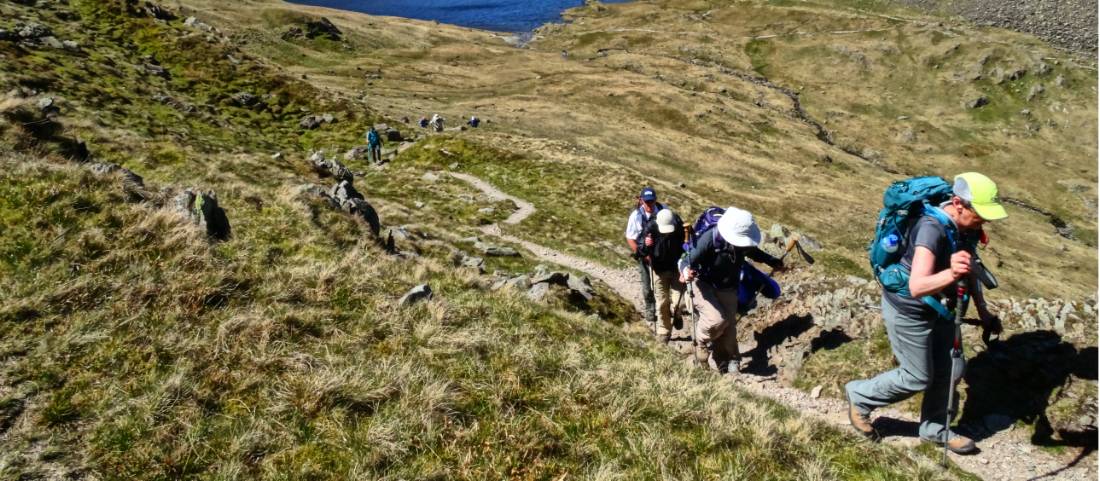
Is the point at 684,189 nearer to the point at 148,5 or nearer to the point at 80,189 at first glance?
the point at 80,189

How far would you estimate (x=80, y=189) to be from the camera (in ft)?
29.0

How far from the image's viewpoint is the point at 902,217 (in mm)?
7035

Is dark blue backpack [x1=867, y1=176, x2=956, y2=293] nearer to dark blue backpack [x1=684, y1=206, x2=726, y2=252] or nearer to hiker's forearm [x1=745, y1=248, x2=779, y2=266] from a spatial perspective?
dark blue backpack [x1=684, y1=206, x2=726, y2=252]

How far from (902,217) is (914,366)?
2.16 meters

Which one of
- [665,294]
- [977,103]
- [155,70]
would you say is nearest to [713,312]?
[665,294]

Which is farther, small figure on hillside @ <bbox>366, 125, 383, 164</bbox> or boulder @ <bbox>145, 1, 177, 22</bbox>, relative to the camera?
boulder @ <bbox>145, 1, 177, 22</bbox>

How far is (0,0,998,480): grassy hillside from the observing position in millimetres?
4957

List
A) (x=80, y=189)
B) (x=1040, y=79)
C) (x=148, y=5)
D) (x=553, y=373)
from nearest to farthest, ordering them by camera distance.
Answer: (x=553, y=373) < (x=80, y=189) < (x=148, y=5) < (x=1040, y=79)

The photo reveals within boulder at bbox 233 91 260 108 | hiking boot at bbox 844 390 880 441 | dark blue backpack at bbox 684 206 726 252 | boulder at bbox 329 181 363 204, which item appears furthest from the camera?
boulder at bbox 233 91 260 108

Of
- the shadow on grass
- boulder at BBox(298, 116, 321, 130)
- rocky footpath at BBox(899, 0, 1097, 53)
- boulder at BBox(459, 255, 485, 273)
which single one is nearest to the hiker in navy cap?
boulder at BBox(459, 255, 485, 273)

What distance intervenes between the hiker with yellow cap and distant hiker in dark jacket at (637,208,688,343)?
5.10m

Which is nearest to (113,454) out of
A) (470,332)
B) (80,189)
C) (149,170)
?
(470,332)

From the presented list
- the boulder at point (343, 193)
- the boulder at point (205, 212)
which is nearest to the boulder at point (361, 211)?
the boulder at point (343, 193)

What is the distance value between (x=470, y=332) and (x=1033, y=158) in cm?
11602
